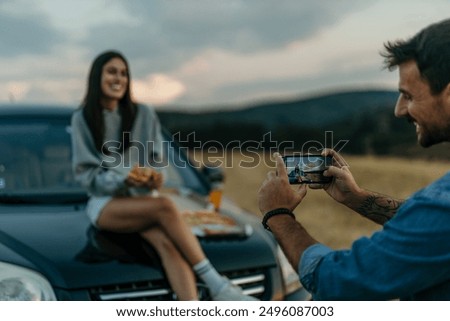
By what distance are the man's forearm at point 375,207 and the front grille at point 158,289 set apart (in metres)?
1.09

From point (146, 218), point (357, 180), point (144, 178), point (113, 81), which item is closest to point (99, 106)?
point (113, 81)

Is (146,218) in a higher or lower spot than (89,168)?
lower

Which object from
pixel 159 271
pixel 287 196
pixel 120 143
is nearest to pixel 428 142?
pixel 287 196

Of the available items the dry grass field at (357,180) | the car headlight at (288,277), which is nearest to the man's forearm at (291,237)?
the car headlight at (288,277)

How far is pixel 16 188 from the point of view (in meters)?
3.46

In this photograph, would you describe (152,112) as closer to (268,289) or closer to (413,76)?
(268,289)

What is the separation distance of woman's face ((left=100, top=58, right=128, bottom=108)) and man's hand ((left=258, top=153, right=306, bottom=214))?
202cm

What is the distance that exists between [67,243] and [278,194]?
1.40 meters

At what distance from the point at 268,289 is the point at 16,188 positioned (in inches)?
50.8

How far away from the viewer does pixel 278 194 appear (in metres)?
1.70

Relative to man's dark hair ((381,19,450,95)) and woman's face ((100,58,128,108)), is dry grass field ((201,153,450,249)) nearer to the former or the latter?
woman's face ((100,58,128,108))

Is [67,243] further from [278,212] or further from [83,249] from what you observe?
[278,212]

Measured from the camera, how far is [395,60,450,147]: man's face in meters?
1.56

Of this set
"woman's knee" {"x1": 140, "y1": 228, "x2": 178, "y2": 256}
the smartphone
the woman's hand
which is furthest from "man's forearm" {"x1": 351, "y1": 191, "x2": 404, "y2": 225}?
the woman's hand
